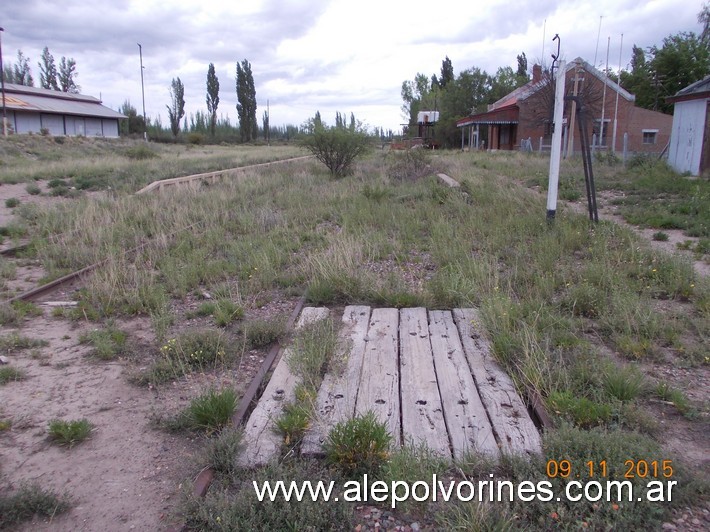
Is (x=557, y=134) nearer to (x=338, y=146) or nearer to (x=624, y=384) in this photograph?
(x=624, y=384)

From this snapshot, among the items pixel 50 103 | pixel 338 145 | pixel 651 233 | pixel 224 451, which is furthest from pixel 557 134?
pixel 50 103

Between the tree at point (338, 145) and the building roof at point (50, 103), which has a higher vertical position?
the building roof at point (50, 103)

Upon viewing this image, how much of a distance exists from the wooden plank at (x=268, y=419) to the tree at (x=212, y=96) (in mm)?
80322

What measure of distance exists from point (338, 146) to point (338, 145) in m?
0.05

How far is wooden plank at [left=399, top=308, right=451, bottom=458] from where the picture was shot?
3246 mm

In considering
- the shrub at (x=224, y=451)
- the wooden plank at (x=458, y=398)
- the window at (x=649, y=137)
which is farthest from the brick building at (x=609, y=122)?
the shrub at (x=224, y=451)

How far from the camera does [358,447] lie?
298 centimetres

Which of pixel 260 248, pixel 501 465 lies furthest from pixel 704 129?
pixel 501 465

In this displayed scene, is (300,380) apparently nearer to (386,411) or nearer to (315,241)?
(386,411)

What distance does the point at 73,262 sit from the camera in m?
7.97

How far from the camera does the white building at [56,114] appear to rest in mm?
47656

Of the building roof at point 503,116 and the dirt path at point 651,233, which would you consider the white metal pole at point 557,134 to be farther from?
the building roof at point 503,116

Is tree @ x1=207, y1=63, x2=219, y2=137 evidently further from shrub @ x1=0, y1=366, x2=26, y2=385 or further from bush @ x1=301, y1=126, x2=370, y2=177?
shrub @ x1=0, y1=366, x2=26, y2=385

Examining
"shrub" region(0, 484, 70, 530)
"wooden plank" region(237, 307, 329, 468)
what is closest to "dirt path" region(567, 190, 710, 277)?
"wooden plank" region(237, 307, 329, 468)
